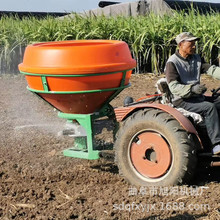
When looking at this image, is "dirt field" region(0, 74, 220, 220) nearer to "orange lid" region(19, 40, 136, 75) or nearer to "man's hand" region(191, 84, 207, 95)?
"man's hand" region(191, 84, 207, 95)

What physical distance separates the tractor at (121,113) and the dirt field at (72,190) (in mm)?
195

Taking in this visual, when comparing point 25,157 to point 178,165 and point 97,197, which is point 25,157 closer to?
point 97,197

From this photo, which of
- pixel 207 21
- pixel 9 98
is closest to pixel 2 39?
pixel 9 98

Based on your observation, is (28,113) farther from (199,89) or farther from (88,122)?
(199,89)

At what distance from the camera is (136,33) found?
9.90 meters

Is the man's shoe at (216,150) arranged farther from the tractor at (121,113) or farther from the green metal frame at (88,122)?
the green metal frame at (88,122)

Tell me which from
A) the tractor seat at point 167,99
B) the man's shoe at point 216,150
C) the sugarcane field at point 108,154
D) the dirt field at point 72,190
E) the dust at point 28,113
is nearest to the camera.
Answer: the dirt field at point 72,190

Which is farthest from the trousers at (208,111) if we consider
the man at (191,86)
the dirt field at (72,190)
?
the dirt field at (72,190)

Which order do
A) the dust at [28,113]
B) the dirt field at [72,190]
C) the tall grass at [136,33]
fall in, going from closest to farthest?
the dirt field at [72,190], the dust at [28,113], the tall grass at [136,33]

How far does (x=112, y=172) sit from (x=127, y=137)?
2.03ft

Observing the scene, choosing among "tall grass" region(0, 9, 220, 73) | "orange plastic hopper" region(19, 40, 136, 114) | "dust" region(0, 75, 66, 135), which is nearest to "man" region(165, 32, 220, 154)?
"orange plastic hopper" region(19, 40, 136, 114)

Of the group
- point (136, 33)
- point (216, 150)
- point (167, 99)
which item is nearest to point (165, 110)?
point (167, 99)

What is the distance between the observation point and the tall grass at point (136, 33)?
9.53 m

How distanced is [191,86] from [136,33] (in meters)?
6.17
